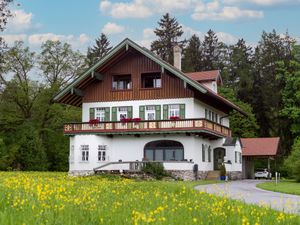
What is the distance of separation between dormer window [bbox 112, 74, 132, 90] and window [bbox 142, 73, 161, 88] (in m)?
1.39

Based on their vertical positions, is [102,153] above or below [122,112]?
below

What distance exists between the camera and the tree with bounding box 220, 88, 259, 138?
222 feet

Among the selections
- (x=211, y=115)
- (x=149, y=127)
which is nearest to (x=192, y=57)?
(x=211, y=115)

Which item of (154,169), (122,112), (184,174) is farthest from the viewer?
(122,112)

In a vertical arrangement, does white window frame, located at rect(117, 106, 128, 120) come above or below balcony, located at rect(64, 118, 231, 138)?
above

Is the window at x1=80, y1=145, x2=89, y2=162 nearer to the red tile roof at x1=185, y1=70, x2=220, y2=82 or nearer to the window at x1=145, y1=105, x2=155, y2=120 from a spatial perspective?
the window at x1=145, y1=105, x2=155, y2=120

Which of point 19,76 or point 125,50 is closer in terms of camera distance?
point 125,50

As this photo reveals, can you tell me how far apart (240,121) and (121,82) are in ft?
92.0

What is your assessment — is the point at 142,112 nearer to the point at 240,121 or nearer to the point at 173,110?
the point at 173,110

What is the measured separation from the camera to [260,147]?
5641 centimetres

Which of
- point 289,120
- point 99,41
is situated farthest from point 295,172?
point 99,41

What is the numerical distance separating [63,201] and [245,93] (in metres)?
64.6

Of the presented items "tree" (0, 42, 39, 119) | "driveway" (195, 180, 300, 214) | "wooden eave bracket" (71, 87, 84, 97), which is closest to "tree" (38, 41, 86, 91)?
"tree" (0, 42, 39, 119)

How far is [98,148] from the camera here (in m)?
43.1
